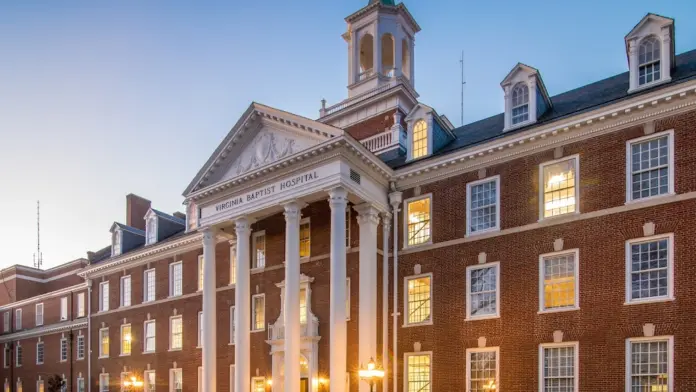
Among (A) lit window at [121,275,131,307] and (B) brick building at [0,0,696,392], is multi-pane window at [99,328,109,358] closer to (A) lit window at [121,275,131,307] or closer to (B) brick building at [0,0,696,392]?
(A) lit window at [121,275,131,307]

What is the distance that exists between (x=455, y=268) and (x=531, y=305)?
360 cm

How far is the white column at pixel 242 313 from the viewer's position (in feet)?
99.7

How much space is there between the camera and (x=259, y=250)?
3466 cm

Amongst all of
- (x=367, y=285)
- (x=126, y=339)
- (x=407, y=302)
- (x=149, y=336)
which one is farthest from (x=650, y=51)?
(x=126, y=339)

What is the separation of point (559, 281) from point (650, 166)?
5.02 metres

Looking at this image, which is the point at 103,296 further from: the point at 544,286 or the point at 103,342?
the point at 544,286

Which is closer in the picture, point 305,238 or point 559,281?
point 559,281

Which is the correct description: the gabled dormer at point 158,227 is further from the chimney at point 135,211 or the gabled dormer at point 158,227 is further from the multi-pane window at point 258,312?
the multi-pane window at point 258,312

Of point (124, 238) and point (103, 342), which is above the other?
point (124, 238)

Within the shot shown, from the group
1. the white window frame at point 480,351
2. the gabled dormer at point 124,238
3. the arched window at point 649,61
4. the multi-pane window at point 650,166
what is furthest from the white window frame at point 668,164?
the gabled dormer at point 124,238

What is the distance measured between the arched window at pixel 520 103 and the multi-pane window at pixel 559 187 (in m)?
2.61

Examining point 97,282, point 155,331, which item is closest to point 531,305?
point 155,331

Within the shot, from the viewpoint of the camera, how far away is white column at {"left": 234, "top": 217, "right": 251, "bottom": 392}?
1196 inches

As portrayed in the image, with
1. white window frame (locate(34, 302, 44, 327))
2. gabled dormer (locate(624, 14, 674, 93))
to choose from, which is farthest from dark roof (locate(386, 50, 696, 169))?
white window frame (locate(34, 302, 44, 327))
